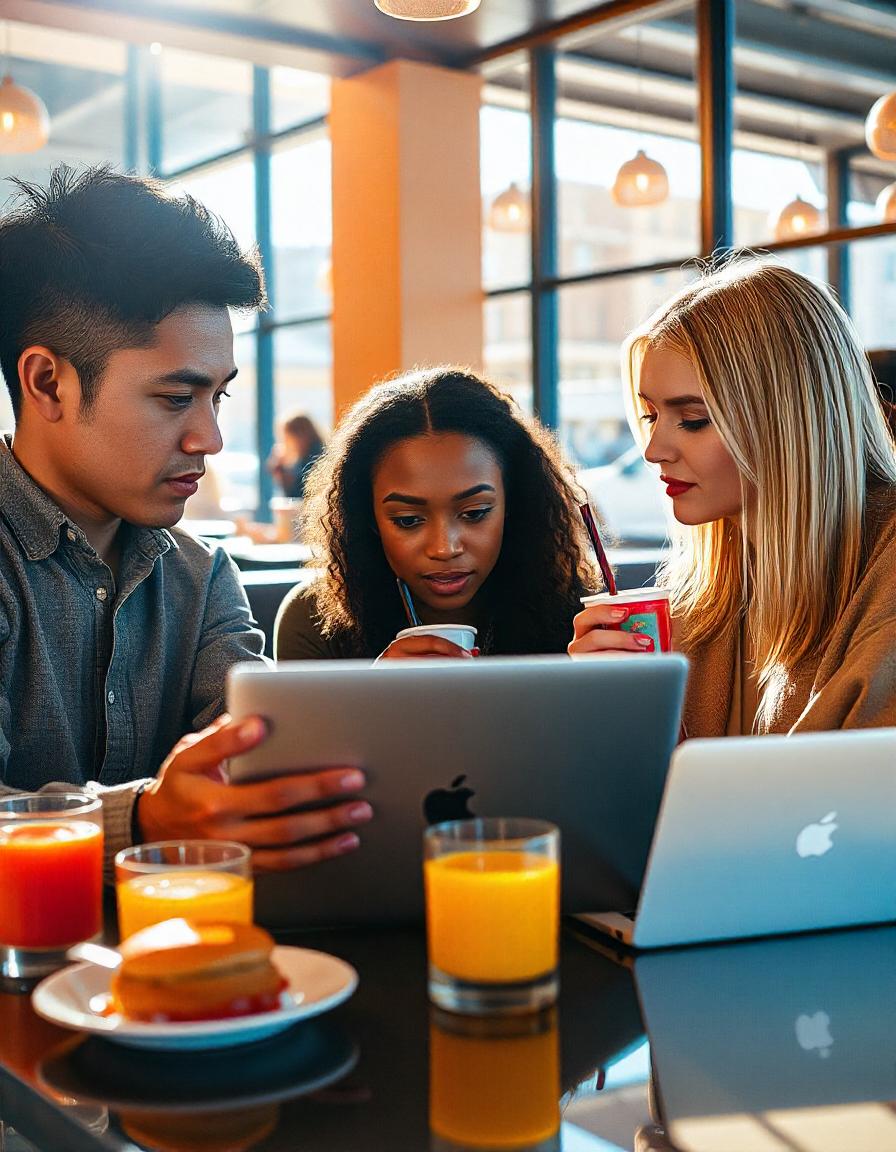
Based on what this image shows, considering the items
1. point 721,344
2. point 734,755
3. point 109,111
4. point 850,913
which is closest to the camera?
point 734,755

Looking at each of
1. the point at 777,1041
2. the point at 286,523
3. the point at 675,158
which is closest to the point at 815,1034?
the point at 777,1041

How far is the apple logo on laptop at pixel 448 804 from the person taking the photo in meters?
0.91

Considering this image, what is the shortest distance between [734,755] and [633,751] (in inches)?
3.0

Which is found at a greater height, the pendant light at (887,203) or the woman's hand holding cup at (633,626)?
the pendant light at (887,203)

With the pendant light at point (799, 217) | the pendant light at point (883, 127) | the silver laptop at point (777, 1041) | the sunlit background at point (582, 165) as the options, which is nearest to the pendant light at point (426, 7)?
the sunlit background at point (582, 165)

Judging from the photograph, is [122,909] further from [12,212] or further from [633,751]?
[12,212]

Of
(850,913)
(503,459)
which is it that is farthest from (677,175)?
(850,913)

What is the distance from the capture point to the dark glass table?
664 mm

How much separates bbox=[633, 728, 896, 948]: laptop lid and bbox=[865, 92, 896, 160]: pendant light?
452 centimetres

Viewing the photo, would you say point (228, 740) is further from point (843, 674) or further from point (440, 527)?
point (440, 527)

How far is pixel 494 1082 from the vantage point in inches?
28.5

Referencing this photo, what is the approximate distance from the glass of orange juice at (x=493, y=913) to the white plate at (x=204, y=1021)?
0.07 m

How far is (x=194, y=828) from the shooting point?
39.4 inches

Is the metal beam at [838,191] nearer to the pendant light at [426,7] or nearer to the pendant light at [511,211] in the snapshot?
the pendant light at [511,211]
